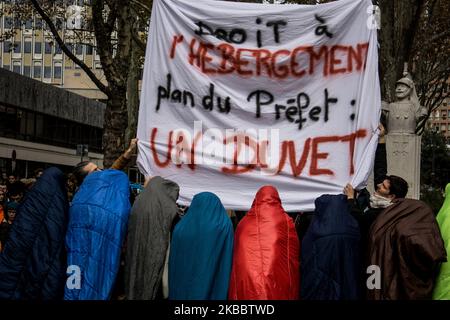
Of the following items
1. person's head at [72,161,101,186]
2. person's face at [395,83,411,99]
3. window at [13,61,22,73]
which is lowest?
window at [13,61,22,73]

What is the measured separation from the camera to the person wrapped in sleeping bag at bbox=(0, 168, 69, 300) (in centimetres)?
506

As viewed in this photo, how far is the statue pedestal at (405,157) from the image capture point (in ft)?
33.9

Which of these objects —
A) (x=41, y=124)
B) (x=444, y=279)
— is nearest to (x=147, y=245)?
(x=444, y=279)

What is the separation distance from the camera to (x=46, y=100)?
41.6m

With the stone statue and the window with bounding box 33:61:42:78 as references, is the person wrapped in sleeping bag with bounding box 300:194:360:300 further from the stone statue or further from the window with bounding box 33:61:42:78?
the window with bounding box 33:61:42:78

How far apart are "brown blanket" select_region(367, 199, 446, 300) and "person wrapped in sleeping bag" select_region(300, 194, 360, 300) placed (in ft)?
0.49

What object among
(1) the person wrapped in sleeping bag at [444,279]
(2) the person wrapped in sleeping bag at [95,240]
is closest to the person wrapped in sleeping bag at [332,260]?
(1) the person wrapped in sleeping bag at [444,279]

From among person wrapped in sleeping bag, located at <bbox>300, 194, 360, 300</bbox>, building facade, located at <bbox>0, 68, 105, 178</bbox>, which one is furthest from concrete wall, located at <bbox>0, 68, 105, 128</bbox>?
person wrapped in sleeping bag, located at <bbox>300, 194, 360, 300</bbox>

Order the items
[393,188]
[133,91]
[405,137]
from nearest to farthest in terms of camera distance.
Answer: [393,188], [405,137], [133,91]

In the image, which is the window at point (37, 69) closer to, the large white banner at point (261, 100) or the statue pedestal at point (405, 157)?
the statue pedestal at point (405, 157)

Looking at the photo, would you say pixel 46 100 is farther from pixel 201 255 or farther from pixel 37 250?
pixel 201 255

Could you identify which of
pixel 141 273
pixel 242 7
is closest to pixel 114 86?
pixel 242 7

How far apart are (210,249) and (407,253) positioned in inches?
50.5

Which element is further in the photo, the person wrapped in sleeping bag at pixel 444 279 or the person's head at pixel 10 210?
the person's head at pixel 10 210
